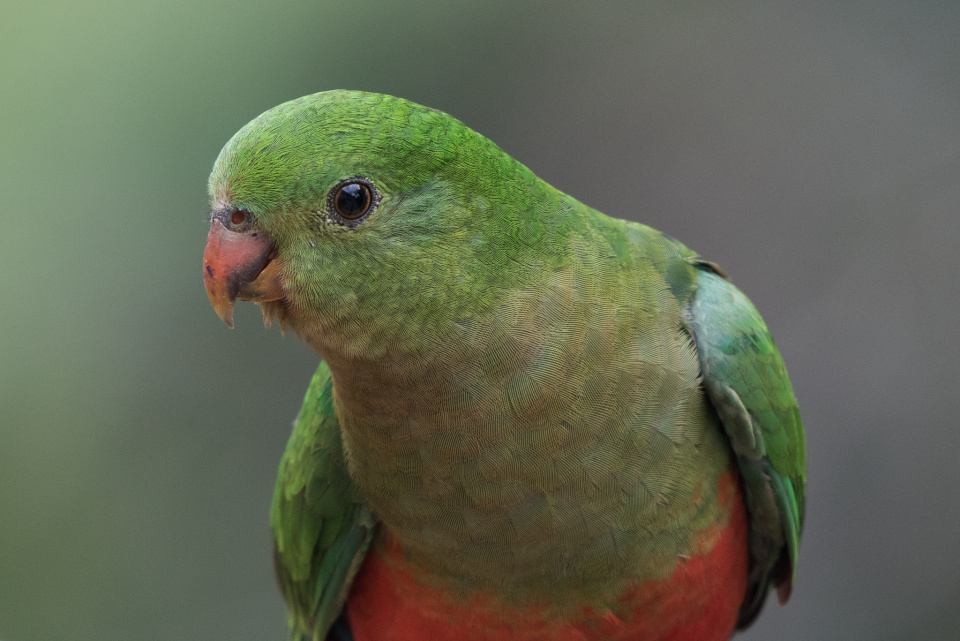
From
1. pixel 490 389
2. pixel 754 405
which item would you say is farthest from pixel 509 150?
pixel 490 389

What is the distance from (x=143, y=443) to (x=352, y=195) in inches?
101

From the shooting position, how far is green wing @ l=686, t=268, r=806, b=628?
178 cm

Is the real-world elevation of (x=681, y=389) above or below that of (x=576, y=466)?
above

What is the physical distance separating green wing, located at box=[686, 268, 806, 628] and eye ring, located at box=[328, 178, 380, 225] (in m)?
0.73

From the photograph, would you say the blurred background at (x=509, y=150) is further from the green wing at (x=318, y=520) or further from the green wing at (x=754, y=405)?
the green wing at (x=754, y=405)

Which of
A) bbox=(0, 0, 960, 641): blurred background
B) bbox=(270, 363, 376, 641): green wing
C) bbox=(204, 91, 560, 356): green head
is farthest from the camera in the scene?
bbox=(0, 0, 960, 641): blurred background

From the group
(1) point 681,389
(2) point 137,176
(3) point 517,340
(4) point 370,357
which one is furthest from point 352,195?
(2) point 137,176

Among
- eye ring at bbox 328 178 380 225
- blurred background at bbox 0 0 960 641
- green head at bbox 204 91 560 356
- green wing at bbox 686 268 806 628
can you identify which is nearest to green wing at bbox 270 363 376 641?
green head at bbox 204 91 560 356

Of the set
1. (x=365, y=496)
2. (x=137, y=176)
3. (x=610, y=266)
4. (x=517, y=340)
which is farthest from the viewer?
(x=137, y=176)

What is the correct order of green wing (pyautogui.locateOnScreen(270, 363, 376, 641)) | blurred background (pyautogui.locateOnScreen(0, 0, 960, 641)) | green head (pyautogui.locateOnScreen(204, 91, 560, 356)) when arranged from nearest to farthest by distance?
green head (pyautogui.locateOnScreen(204, 91, 560, 356)) → green wing (pyautogui.locateOnScreen(270, 363, 376, 641)) → blurred background (pyautogui.locateOnScreen(0, 0, 960, 641))

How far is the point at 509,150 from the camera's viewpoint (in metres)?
4.02

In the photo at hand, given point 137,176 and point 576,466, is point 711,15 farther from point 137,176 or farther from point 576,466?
point 576,466

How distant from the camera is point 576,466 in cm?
161

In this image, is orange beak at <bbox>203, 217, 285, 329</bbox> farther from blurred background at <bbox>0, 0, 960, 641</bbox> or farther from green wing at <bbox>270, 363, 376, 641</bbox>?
blurred background at <bbox>0, 0, 960, 641</bbox>
